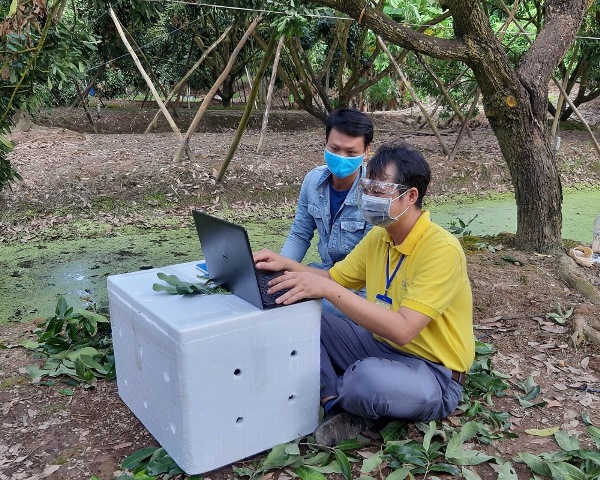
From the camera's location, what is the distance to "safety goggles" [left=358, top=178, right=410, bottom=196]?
6.71ft

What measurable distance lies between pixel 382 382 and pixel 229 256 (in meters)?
0.62

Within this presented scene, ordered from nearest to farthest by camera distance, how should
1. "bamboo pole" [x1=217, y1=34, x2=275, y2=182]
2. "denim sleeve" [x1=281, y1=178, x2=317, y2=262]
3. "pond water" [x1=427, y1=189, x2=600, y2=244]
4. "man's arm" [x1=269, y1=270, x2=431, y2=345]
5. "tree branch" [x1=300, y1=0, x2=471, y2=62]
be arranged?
"man's arm" [x1=269, y1=270, x2=431, y2=345]
"denim sleeve" [x1=281, y1=178, x2=317, y2=262]
"tree branch" [x1=300, y1=0, x2=471, y2=62]
"bamboo pole" [x1=217, y1=34, x2=275, y2=182]
"pond water" [x1=427, y1=189, x2=600, y2=244]

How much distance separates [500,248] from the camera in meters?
4.29

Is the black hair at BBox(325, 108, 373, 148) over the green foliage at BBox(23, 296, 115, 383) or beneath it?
over

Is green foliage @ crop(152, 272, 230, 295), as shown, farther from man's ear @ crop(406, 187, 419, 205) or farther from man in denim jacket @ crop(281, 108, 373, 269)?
man in denim jacket @ crop(281, 108, 373, 269)

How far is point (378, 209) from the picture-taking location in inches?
80.6

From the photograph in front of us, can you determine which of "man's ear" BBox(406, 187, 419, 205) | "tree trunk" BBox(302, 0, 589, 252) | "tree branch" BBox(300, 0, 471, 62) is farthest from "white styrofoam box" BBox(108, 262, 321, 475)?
"tree trunk" BBox(302, 0, 589, 252)

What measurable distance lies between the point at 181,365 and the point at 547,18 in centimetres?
384

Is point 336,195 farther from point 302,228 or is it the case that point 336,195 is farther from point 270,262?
point 270,262

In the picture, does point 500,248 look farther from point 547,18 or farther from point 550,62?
point 547,18

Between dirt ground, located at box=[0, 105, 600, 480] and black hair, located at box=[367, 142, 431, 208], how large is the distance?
91 cm

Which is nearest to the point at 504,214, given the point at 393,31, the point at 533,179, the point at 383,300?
the point at 533,179

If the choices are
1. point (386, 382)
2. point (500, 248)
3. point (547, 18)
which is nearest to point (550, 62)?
point (547, 18)

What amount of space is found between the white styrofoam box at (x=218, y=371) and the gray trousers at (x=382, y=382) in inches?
4.8
